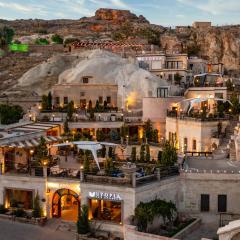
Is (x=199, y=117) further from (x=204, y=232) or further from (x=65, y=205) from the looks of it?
(x=204, y=232)

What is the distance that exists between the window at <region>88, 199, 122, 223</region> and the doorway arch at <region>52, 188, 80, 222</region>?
1.65 metres

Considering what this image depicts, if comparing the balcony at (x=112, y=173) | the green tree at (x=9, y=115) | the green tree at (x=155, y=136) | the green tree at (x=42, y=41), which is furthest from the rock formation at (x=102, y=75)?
the green tree at (x=42, y=41)

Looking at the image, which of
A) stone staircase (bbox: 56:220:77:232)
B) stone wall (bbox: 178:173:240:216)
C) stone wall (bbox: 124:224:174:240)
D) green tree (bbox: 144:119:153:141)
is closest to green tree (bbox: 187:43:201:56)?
green tree (bbox: 144:119:153:141)

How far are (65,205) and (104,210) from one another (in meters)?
4.83

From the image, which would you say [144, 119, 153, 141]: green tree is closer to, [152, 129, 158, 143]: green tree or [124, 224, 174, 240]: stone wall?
[152, 129, 158, 143]: green tree

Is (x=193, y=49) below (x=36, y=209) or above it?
above

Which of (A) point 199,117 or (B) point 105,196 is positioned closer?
(B) point 105,196

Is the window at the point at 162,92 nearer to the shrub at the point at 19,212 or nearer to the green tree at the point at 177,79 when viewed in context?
the green tree at the point at 177,79

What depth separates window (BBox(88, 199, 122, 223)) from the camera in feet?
116

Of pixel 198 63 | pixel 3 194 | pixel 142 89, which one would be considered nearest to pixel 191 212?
pixel 3 194

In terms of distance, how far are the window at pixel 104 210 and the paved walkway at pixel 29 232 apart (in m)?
2.28

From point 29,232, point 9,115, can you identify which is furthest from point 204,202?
point 9,115

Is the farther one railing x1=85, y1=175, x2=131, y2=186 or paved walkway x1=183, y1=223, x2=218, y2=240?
railing x1=85, y1=175, x2=131, y2=186

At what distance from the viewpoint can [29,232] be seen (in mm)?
34969
